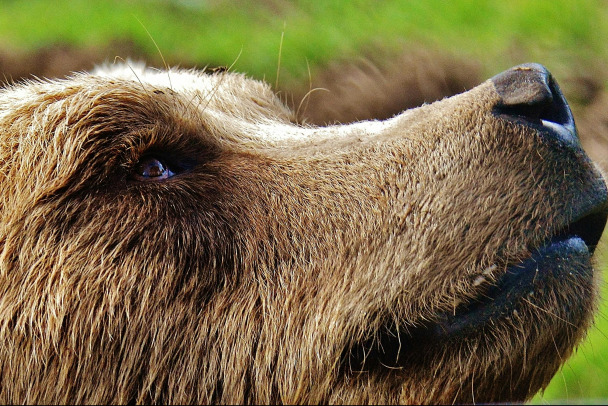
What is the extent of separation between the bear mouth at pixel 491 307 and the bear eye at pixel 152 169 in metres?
0.85

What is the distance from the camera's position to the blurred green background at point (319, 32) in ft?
19.0

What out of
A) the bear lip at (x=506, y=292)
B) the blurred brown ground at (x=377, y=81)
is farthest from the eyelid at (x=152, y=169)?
the blurred brown ground at (x=377, y=81)

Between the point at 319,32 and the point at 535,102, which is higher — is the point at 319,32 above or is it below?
below

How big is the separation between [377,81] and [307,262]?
3.06 m

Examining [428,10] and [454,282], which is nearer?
[454,282]

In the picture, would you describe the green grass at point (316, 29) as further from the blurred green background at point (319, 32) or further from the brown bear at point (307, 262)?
the brown bear at point (307, 262)

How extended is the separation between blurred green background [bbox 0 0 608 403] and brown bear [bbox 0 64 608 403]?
2.74 metres

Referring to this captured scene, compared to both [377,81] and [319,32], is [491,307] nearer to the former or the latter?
[377,81]

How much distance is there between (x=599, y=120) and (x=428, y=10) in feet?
5.11

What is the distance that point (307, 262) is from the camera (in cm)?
268

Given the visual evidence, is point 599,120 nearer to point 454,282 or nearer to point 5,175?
point 454,282

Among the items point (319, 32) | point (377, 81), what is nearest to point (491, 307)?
point (377, 81)

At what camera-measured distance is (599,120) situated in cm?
538

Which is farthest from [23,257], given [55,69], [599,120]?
[599,120]
